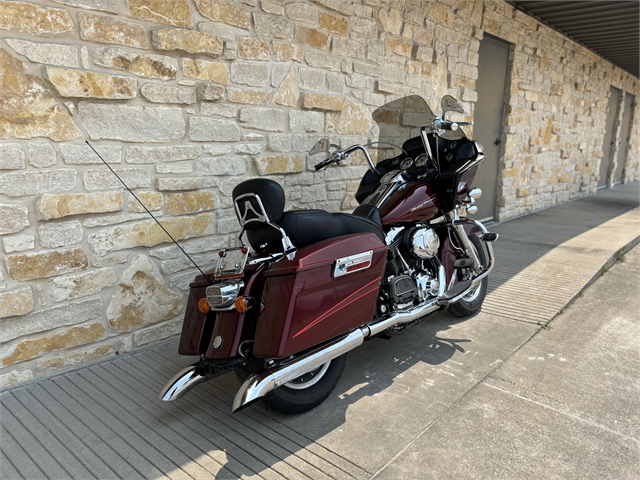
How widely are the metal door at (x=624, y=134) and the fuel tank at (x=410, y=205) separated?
452 inches

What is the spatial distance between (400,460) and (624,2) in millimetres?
6515

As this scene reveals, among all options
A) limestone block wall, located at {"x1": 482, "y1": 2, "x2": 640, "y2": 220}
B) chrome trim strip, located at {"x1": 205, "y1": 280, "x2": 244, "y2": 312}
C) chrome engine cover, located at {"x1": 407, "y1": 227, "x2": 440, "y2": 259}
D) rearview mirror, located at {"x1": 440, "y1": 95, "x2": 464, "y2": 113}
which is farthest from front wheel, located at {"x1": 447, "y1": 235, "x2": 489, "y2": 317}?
limestone block wall, located at {"x1": 482, "y1": 2, "x2": 640, "y2": 220}

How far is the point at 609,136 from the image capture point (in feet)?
35.9

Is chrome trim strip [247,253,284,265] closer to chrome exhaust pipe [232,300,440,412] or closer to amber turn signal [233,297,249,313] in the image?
amber turn signal [233,297,249,313]

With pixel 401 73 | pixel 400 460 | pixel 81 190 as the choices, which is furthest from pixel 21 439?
pixel 401 73

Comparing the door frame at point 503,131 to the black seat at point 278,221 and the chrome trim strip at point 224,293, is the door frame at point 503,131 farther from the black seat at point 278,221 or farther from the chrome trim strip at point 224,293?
the chrome trim strip at point 224,293

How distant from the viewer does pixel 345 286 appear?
2041 millimetres

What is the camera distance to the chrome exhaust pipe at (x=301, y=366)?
Result: 1734mm

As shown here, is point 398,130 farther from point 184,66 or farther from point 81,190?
point 81,190

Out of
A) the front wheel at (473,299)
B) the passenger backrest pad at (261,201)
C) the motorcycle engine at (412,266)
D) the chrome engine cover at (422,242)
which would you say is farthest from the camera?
the front wheel at (473,299)

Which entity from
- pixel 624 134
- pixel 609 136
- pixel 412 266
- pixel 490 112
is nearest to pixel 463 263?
pixel 412 266

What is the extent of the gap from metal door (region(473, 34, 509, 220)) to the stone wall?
2169mm

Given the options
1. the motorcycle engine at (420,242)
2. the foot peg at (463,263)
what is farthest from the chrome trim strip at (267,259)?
the foot peg at (463,263)

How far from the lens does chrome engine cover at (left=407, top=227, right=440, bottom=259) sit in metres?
2.63
